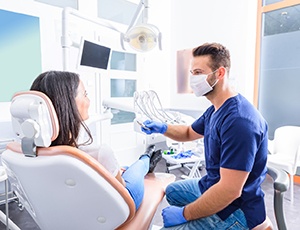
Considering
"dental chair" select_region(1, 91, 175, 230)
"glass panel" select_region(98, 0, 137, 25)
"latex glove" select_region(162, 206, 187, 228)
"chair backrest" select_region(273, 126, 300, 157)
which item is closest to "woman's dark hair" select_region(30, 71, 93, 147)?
"dental chair" select_region(1, 91, 175, 230)

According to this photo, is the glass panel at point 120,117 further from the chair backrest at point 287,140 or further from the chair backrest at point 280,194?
the chair backrest at point 280,194

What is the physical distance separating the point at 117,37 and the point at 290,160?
8.73 feet

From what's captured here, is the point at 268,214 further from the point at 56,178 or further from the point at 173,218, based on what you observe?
the point at 56,178

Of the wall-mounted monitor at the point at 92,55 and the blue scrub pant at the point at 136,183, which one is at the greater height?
the wall-mounted monitor at the point at 92,55

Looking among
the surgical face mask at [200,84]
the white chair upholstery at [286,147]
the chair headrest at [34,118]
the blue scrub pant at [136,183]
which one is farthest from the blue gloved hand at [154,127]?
the white chair upholstery at [286,147]

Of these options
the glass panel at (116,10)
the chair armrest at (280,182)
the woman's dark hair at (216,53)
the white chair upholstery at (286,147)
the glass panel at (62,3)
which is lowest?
the white chair upholstery at (286,147)

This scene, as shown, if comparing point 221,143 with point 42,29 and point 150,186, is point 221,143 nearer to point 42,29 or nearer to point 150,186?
point 150,186

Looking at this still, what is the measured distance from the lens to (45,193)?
2.63 feet

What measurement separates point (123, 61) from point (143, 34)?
1971 mm

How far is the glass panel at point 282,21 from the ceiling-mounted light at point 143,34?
85.6 inches

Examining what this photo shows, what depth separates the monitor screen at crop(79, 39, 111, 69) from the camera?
1.67 metres

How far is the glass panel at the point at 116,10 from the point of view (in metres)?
3.24

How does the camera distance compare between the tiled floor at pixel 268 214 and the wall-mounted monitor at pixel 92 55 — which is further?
the tiled floor at pixel 268 214

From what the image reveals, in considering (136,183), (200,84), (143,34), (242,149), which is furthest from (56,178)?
(143,34)
